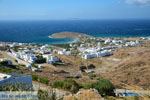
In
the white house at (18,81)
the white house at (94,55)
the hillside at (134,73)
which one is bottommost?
the white house at (94,55)

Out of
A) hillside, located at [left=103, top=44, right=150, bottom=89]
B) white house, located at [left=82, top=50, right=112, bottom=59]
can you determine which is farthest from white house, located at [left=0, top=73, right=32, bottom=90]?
white house, located at [left=82, top=50, right=112, bottom=59]

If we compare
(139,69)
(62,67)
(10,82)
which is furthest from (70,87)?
(62,67)

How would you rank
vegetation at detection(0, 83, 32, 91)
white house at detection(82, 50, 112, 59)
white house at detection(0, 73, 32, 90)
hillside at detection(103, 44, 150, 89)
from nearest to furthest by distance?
vegetation at detection(0, 83, 32, 91) < white house at detection(0, 73, 32, 90) < hillside at detection(103, 44, 150, 89) < white house at detection(82, 50, 112, 59)

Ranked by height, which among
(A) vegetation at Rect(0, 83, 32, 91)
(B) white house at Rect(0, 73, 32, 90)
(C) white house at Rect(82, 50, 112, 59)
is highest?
(A) vegetation at Rect(0, 83, 32, 91)

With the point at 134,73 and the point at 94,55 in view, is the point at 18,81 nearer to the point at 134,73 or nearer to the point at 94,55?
the point at 134,73

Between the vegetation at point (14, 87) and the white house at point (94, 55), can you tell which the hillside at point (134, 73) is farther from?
the vegetation at point (14, 87)

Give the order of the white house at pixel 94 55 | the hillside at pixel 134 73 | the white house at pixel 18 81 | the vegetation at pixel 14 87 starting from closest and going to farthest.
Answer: the vegetation at pixel 14 87, the white house at pixel 18 81, the hillside at pixel 134 73, the white house at pixel 94 55

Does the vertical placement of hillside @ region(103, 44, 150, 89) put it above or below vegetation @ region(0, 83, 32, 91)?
below

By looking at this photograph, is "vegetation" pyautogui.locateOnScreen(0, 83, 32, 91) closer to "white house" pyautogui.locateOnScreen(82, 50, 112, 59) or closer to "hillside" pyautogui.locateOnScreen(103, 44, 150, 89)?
"hillside" pyautogui.locateOnScreen(103, 44, 150, 89)

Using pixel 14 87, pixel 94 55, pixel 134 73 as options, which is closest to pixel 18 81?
pixel 14 87

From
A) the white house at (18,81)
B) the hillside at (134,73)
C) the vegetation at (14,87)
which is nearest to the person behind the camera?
the vegetation at (14,87)

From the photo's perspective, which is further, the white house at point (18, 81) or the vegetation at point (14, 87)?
the white house at point (18, 81)

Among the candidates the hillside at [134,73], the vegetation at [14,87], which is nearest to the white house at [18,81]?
the vegetation at [14,87]
